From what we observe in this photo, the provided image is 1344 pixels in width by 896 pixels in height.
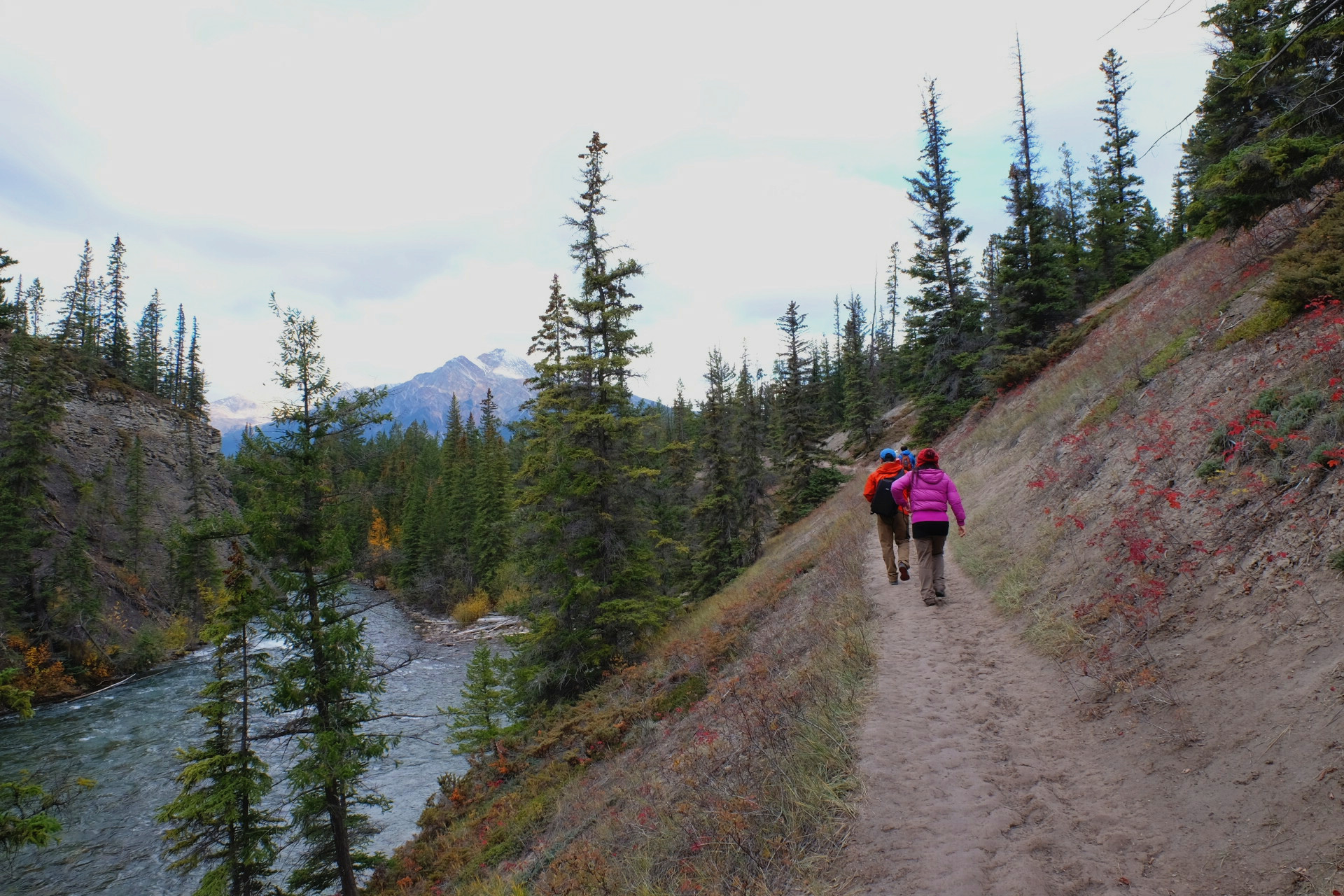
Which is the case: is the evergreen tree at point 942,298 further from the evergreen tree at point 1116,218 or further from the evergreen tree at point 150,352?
the evergreen tree at point 150,352

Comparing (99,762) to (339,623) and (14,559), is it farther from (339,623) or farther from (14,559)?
(14,559)

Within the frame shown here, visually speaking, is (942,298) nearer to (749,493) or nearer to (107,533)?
(749,493)

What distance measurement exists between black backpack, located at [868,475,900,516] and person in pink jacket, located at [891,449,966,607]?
798 mm

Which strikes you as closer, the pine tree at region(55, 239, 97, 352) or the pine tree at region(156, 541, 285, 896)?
the pine tree at region(156, 541, 285, 896)

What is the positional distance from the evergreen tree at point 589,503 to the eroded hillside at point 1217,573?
10.0 m

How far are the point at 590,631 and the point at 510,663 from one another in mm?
3929

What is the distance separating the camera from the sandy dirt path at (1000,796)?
3.87 m

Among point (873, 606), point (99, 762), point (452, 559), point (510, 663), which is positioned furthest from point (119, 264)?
point (873, 606)

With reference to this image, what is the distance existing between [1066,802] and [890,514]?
21.8 feet

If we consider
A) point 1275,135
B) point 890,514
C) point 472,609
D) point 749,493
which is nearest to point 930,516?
point 890,514

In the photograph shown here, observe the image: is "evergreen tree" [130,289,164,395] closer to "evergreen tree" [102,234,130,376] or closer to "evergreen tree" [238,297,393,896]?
"evergreen tree" [102,234,130,376]

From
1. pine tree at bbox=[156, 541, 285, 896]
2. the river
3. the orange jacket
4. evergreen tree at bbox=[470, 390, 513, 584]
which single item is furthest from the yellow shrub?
the orange jacket

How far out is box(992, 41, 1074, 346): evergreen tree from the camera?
2441 cm

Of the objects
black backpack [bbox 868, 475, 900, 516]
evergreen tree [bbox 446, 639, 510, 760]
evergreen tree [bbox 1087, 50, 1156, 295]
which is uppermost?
evergreen tree [bbox 1087, 50, 1156, 295]
